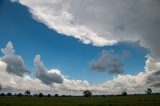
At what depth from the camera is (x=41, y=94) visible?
198 meters

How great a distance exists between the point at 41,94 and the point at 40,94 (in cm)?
90

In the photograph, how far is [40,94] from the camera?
198000mm

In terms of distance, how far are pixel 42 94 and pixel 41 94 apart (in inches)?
34.2

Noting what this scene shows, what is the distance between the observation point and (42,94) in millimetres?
198125

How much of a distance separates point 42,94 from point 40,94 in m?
1.35
